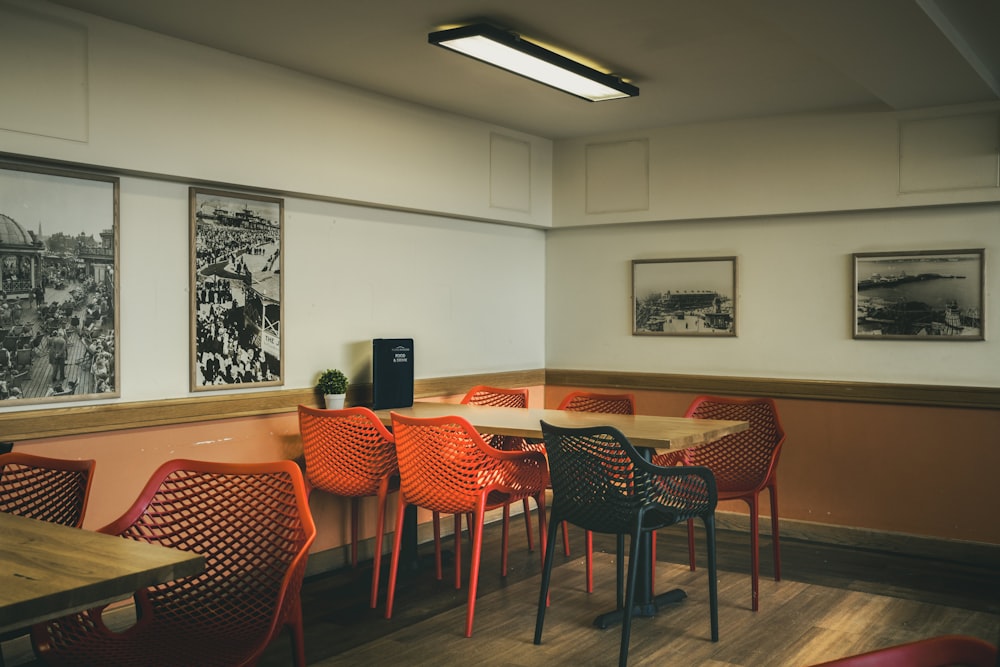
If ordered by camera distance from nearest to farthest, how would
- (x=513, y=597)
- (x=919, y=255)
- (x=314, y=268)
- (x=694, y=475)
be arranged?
(x=694, y=475), (x=513, y=597), (x=314, y=268), (x=919, y=255)

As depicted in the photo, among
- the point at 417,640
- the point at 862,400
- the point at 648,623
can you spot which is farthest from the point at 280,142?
the point at 862,400

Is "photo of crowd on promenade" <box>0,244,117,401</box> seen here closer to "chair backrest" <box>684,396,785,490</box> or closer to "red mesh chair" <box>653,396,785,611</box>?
"red mesh chair" <box>653,396,785,611</box>

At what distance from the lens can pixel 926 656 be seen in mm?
1370

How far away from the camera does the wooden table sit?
3.81 m

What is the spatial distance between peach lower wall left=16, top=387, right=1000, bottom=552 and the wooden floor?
0.87 feet

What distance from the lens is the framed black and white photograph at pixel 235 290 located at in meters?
4.45

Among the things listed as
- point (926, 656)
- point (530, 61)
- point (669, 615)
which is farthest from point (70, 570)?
point (530, 61)

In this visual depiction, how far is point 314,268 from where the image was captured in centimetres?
507

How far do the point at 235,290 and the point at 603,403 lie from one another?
2.11 meters

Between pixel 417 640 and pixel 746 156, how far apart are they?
3868 mm

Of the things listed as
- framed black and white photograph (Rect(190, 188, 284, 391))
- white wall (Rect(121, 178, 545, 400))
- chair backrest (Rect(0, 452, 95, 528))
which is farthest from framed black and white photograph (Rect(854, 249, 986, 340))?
chair backrest (Rect(0, 452, 95, 528))

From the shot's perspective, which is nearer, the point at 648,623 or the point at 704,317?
the point at 648,623

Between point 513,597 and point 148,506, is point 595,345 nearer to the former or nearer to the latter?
point 513,597

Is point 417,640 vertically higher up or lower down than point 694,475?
lower down
